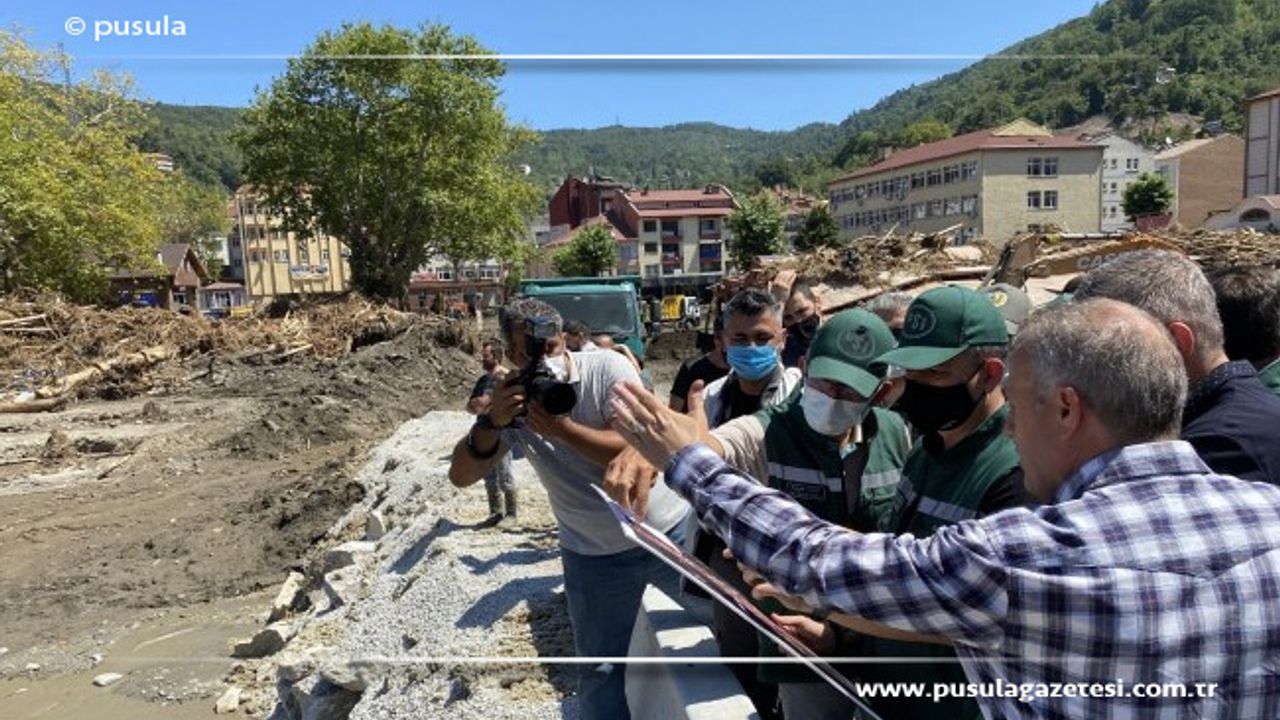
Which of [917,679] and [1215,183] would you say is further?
[1215,183]

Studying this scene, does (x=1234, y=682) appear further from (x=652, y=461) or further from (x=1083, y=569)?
(x=652, y=461)

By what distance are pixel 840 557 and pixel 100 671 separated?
7.43 meters

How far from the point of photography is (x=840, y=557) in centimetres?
117

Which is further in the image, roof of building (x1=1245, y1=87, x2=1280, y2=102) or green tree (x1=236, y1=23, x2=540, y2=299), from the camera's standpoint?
roof of building (x1=1245, y1=87, x2=1280, y2=102)

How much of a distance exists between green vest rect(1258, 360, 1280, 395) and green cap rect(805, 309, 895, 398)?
116 cm

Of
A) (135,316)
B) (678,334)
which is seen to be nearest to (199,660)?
(135,316)

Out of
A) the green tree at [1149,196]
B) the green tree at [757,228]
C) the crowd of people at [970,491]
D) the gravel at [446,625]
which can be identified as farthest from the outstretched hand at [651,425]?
the green tree at [1149,196]

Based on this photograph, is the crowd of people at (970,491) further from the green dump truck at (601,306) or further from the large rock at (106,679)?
the green dump truck at (601,306)

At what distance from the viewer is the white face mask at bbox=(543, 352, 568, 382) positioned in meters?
2.51

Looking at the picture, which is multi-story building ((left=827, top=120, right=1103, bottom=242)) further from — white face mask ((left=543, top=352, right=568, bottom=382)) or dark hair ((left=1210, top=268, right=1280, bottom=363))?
white face mask ((left=543, top=352, right=568, bottom=382))

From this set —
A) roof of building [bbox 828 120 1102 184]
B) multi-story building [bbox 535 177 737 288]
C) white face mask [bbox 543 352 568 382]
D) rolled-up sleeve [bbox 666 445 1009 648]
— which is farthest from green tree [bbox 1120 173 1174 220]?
rolled-up sleeve [bbox 666 445 1009 648]

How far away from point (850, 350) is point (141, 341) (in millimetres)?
22768

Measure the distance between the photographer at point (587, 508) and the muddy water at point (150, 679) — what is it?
4229 millimetres

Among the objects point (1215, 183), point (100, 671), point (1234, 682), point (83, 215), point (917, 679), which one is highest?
point (1215, 183)
